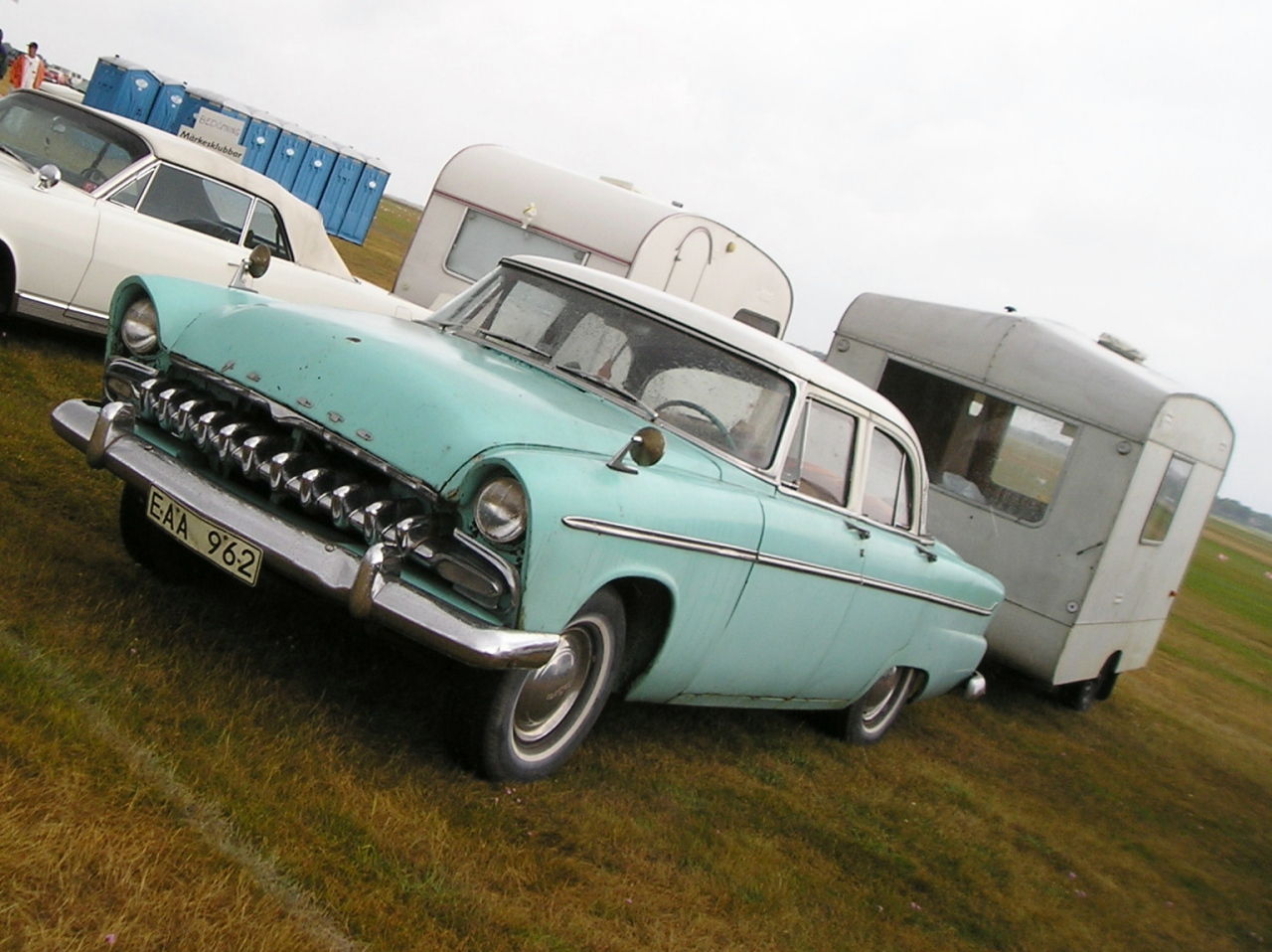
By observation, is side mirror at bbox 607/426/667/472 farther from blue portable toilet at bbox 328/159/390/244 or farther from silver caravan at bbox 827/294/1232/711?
blue portable toilet at bbox 328/159/390/244

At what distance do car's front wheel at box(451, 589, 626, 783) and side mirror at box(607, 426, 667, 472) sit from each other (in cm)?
42

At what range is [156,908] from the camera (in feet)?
8.70

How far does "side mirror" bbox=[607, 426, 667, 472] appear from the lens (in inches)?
148

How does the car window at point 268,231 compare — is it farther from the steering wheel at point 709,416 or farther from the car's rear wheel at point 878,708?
the car's rear wheel at point 878,708

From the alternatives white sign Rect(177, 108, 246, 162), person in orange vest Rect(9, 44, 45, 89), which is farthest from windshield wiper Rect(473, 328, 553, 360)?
person in orange vest Rect(9, 44, 45, 89)

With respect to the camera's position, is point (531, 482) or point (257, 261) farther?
point (257, 261)

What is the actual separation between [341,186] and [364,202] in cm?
101

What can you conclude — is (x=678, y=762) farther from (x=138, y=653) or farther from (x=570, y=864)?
(x=138, y=653)

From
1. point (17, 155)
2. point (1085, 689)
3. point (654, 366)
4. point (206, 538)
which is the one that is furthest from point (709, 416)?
point (1085, 689)

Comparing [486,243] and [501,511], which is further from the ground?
[486,243]

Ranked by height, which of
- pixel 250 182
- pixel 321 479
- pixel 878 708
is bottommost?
pixel 878 708

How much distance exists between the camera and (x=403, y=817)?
350 cm

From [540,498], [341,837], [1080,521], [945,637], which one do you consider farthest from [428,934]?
[1080,521]

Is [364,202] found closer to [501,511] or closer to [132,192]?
[132,192]
